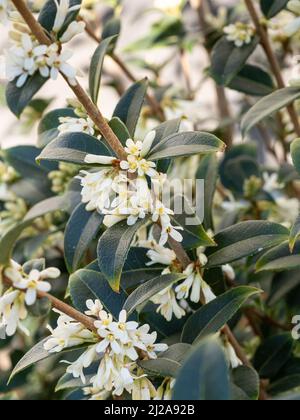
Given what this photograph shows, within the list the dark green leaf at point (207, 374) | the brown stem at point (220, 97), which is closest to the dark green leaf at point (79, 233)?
the dark green leaf at point (207, 374)

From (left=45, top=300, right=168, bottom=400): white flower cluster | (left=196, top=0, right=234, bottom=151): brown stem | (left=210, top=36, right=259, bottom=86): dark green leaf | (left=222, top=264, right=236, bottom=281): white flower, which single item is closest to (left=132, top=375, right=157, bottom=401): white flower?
(left=45, top=300, right=168, bottom=400): white flower cluster

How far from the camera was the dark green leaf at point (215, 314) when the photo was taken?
73 cm

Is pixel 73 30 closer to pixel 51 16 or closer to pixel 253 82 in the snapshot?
pixel 51 16

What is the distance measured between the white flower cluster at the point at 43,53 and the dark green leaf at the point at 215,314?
27 cm

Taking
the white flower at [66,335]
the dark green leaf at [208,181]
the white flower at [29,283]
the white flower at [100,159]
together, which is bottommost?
the dark green leaf at [208,181]

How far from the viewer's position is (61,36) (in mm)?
754

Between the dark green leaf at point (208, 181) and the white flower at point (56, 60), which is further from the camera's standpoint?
the dark green leaf at point (208, 181)

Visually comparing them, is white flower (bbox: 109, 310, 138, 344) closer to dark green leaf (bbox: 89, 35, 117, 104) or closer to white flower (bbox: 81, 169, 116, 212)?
white flower (bbox: 81, 169, 116, 212)

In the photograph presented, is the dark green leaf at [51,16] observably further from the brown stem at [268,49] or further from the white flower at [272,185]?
the white flower at [272,185]

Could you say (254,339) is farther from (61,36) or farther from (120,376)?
(61,36)

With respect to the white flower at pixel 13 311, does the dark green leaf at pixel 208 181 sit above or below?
below

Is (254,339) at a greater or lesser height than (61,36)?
lesser

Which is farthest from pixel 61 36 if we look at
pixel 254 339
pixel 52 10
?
pixel 254 339

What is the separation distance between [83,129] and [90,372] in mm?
273
